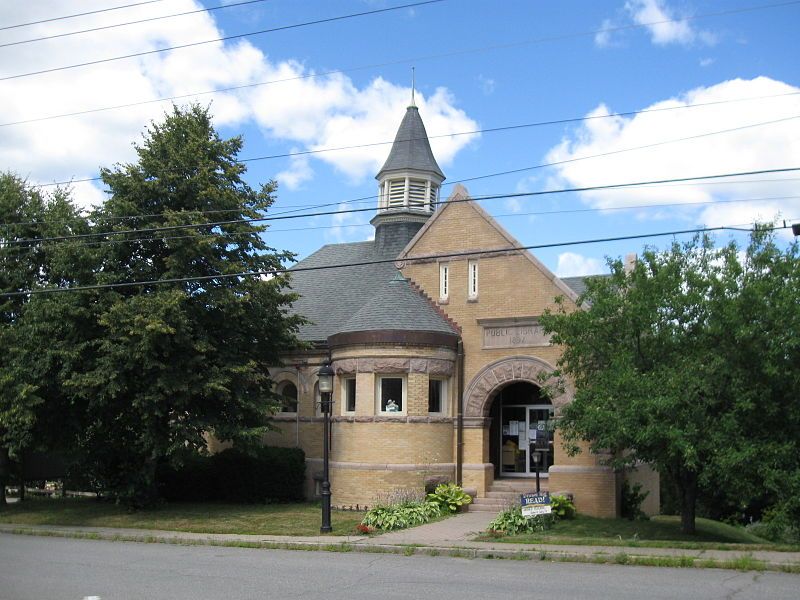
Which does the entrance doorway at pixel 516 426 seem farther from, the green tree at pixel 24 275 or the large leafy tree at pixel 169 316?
the green tree at pixel 24 275

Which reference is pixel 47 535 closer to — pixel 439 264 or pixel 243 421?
pixel 243 421

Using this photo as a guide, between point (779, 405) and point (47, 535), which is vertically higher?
point (779, 405)

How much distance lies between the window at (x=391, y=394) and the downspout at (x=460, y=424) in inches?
65.5

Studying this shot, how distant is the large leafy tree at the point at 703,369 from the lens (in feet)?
51.6

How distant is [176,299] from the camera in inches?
799

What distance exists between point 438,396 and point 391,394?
137cm

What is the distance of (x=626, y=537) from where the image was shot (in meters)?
17.7

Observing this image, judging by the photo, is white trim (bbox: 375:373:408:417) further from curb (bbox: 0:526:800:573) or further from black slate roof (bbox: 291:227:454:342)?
curb (bbox: 0:526:800:573)

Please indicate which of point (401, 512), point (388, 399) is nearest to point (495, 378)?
point (388, 399)

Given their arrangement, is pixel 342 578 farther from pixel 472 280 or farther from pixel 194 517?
pixel 472 280

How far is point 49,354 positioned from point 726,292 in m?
15.6

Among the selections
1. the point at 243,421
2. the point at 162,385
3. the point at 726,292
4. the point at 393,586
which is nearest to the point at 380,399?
the point at 243,421

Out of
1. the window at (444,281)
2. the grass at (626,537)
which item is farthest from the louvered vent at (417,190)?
the grass at (626,537)

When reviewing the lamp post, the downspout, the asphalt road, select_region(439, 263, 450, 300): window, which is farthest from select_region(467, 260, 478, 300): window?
the asphalt road
